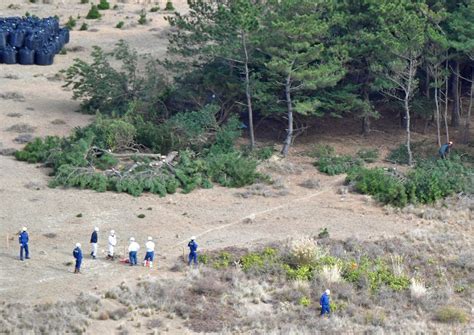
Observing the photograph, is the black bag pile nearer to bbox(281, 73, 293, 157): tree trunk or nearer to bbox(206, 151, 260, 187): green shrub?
bbox(281, 73, 293, 157): tree trunk

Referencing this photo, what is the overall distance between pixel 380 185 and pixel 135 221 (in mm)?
6982

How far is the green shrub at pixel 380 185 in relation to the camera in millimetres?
28891

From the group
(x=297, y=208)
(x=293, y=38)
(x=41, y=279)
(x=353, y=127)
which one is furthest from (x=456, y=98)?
(x=41, y=279)

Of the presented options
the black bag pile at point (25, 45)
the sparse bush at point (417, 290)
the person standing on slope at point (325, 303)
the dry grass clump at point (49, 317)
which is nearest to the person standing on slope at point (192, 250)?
the dry grass clump at point (49, 317)

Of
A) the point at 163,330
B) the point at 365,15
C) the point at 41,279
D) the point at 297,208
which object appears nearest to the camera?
the point at 163,330

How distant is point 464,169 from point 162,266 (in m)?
11.1

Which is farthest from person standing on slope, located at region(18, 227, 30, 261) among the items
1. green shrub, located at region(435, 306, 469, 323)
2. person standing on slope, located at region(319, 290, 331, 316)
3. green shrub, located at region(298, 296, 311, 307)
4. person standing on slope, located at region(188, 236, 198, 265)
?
green shrub, located at region(435, 306, 469, 323)

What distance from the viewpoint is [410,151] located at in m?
32.5

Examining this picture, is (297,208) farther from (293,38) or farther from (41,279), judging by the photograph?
(41,279)

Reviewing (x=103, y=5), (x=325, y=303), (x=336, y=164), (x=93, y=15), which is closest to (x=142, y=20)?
(x=93, y=15)

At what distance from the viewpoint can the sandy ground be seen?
23312 millimetres

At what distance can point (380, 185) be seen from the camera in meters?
29.4

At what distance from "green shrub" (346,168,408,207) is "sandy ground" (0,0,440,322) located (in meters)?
0.41

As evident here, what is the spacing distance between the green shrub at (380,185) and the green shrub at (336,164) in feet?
2.97
